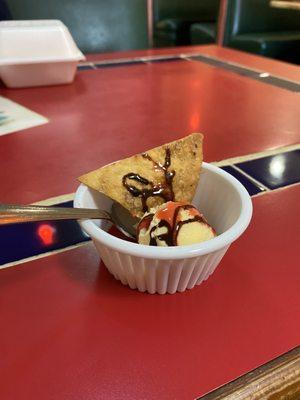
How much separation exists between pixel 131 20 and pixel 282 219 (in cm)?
144

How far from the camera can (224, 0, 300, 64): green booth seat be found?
2.27 meters

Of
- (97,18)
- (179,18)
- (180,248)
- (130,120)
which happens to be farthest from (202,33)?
(180,248)

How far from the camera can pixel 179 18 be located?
3.31 metres

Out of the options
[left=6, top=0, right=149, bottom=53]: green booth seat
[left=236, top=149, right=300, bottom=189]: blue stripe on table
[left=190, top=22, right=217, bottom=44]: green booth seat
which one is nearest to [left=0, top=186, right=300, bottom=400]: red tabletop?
[left=236, top=149, right=300, bottom=189]: blue stripe on table

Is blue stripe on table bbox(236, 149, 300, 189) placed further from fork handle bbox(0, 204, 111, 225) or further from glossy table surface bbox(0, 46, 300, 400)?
fork handle bbox(0, 204, 111, 225)

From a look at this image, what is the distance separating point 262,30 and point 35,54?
200 centimetres

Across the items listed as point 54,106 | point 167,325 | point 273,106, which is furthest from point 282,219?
point 54,106

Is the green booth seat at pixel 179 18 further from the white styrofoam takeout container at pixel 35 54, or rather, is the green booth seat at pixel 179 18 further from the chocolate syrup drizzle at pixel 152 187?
the chocolate syrup drizzle at pixel 152 187

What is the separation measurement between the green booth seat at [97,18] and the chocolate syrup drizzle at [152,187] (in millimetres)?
1371

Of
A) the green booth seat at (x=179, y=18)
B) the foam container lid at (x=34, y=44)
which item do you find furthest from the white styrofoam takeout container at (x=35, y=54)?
the green booth seat at (x=179, y=18)

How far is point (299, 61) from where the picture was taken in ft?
8.13

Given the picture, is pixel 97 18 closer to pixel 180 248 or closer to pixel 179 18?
pixel 180 248

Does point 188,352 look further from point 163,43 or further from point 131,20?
point 163,43

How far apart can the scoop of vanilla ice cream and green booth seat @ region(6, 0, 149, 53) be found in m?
1.43
